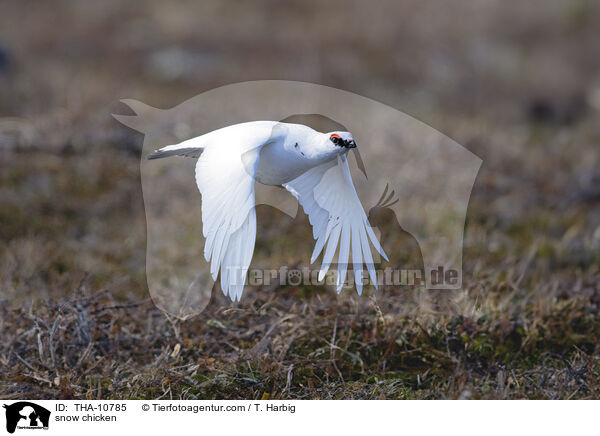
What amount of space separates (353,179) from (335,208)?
2.06 meters

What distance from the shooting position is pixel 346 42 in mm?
9062

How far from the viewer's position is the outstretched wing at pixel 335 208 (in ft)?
8.56

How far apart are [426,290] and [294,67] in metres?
5.56

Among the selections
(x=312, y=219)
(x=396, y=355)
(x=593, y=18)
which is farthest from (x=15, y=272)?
(x=593, y=18)

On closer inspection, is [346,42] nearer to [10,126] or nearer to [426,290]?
[10,126]

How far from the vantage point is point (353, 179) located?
15.4 ft

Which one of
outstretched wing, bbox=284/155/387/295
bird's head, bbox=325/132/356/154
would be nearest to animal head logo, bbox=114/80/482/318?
outstretched wing, bbox=284/155/387/295

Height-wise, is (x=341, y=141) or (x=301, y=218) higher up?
(x=341, y=141)

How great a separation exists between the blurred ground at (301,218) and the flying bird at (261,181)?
0.37 metres

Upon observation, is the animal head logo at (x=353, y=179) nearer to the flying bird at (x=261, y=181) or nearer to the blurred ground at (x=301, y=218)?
the blurred ground at (x=301, y=218)
